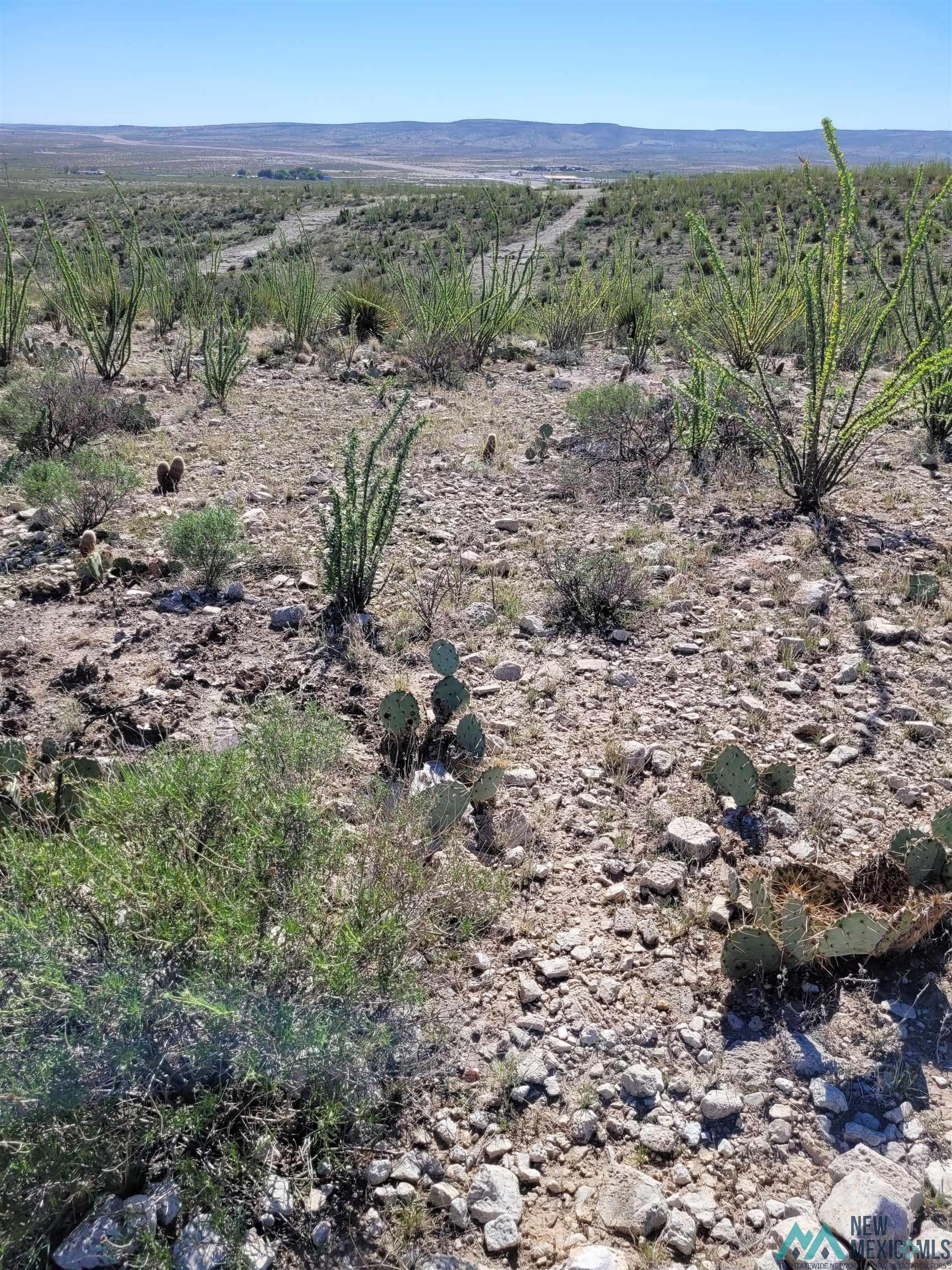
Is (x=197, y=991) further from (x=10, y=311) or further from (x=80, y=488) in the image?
(x=10, y=311)

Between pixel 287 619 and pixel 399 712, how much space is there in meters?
1.15

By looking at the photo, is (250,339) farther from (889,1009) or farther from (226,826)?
(889,1009)

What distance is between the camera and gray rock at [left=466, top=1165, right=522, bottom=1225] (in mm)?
1916

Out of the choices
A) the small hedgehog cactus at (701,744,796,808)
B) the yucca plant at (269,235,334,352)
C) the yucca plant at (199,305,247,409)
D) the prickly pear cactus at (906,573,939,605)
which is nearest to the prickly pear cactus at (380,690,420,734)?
the small hedgehog cactus at (701,744,796,808)

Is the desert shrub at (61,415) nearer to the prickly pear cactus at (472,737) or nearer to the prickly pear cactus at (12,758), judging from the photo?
the prickly pear cactus at (12,758)

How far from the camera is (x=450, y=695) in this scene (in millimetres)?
3537

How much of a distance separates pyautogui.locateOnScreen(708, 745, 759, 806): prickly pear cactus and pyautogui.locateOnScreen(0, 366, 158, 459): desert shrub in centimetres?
497

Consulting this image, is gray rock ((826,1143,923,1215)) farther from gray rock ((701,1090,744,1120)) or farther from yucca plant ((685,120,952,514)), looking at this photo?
yucca plant ((685,120,952,514))

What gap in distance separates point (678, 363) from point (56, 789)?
853 centimetres

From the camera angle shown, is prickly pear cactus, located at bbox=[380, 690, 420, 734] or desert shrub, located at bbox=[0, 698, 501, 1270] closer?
desert shrub, located at bbox=[0, 698, 501, 1270]

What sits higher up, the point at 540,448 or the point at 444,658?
the point at 540,448

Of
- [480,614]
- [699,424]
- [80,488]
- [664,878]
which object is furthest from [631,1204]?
[699,424]

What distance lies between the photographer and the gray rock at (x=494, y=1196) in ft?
6.29

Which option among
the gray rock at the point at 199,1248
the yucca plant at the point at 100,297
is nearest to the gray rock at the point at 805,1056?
the gray rock at the point at 199,1248
